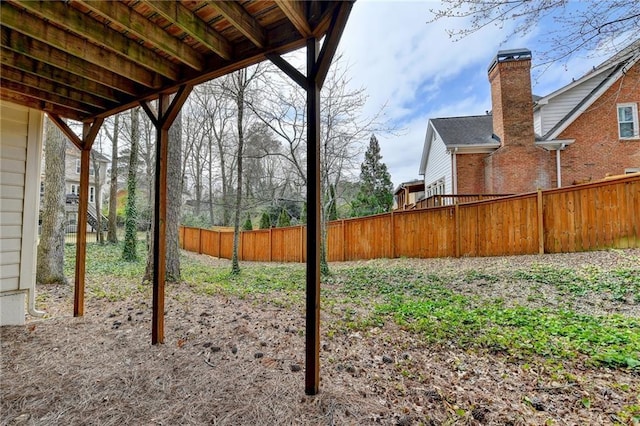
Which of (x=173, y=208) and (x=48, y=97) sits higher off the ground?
(x=48, y=97)

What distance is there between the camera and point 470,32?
3.42m

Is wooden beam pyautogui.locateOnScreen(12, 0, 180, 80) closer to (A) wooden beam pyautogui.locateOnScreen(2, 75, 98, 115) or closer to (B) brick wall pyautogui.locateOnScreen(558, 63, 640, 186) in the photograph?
(A) wooden beam pyautogui.locateOnScreen(2, 75, 98, 115)

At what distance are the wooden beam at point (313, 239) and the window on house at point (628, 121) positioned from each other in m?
13.3

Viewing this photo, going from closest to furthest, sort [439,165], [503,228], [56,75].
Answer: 1. [56,75]
2. [503,228]
3. [439,165]

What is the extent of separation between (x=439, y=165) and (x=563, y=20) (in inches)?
386

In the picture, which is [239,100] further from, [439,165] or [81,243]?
[439,165]

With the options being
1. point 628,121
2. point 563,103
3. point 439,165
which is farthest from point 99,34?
point 628,121

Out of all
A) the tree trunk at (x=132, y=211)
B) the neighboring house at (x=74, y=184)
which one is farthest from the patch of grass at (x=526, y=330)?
the neighboring house at (x=74, y=184)

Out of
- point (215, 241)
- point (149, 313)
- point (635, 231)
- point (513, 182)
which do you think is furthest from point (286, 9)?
point (215, 241)

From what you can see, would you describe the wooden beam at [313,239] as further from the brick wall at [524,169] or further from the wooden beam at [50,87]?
the brick wall at [524,169]

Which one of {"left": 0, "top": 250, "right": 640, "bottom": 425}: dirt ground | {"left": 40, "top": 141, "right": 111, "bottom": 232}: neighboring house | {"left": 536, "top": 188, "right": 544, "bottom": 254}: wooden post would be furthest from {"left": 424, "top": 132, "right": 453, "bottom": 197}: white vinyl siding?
{"left": 40, "top": 141, "right": 111, "bottom": 232}: neighboring house

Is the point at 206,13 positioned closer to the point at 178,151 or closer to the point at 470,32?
the point at 470,32

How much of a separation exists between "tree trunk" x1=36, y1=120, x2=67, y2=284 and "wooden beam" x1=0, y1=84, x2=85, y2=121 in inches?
104

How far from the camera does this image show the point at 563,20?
3.21m
